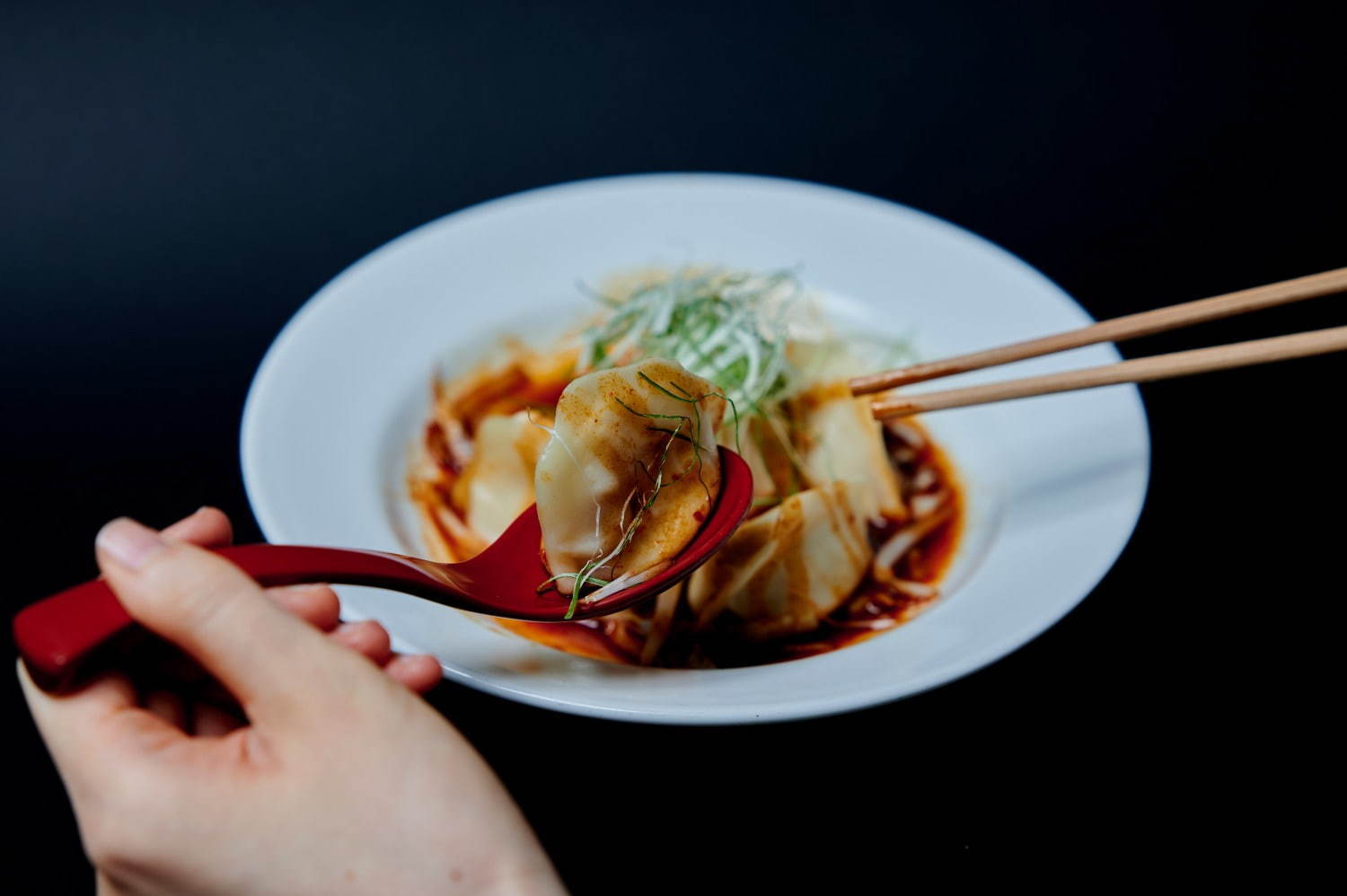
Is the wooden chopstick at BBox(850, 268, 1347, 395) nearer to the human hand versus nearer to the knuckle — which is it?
the human hand

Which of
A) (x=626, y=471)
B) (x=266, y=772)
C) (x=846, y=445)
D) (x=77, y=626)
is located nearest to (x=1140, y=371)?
(x=846, y=445)

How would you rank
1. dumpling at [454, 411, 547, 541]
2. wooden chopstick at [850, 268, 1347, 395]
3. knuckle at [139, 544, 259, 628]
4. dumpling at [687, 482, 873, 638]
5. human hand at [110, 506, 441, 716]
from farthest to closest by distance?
dumpling at [454, 411, 547, 541], dumpling at [687, 482, 873, 638], wooden chopstick at [850, 268, 1347, 395], human hand at [110, 506, 441, 716], knuckle at [139, 544, 259, 628]

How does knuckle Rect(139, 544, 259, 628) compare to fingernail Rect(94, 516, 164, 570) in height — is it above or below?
below

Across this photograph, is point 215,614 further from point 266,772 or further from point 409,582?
point 409,582

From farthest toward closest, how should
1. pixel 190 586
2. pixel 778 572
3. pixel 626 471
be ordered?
pixel 778 572, pixel 626 471, pixel 190 586

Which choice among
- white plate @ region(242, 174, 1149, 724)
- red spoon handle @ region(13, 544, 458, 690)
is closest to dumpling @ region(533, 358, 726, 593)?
white plate @ region(242, 174, 1149, 724)

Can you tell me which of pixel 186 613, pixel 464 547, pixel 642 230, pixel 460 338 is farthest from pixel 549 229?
pixel 186 613
